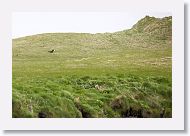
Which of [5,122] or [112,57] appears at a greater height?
[112,57]

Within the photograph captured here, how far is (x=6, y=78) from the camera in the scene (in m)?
21.2

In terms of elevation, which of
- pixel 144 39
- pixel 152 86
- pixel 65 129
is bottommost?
pixel 65 129

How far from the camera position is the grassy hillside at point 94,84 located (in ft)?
69.2

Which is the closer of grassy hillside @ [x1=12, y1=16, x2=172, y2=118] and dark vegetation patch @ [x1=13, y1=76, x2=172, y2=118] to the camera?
dark vegetation patch @ [x1=13, y1=76, x2=172, y2=118]

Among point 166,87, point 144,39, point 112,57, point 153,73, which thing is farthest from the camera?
point 144,39

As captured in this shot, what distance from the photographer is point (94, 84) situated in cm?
2325

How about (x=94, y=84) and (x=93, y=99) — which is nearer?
(x=93, y=99)

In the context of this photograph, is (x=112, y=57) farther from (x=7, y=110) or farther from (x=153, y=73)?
(x=7, y=110)

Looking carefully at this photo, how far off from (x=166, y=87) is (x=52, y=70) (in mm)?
5383

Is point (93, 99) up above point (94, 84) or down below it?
below

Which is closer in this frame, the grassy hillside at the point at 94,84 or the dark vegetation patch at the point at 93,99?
the dark vegetation patch at the point at 93,99

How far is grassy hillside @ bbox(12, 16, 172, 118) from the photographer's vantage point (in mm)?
21094

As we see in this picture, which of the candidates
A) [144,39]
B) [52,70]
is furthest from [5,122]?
[144,39]

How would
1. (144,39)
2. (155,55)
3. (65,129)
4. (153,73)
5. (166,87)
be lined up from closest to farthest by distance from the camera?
(65,129), (166,87), (153,73), (155,55), (144,39)
